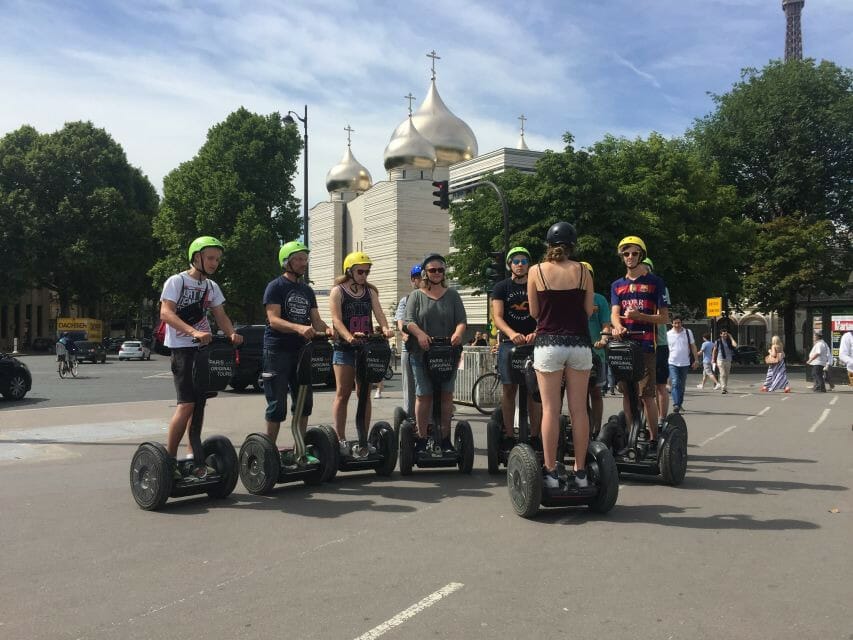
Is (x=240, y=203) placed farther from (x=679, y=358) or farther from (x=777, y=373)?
(x=679, y=358)

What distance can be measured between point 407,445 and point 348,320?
1.24m

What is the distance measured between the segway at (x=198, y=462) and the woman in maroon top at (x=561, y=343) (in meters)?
2.34

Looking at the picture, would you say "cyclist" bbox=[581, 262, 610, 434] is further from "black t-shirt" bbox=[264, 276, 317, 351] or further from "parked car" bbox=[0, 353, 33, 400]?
"parked car" bbox=[0, 353, 33, 400]

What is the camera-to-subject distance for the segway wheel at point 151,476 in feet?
19.2

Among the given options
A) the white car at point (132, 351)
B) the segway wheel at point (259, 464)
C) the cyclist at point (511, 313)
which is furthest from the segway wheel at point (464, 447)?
the white car at point (132, 351)

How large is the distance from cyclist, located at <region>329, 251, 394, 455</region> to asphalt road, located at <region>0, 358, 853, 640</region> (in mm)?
699

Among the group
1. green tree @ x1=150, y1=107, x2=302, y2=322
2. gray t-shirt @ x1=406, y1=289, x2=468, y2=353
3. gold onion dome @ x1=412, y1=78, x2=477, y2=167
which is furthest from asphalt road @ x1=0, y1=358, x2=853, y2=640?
gold onion dome @ x1=412, y1=78, x2=477, y2=167

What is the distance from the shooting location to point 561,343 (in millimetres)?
5562

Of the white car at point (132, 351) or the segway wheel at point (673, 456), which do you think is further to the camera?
the white car at point (132, 351)

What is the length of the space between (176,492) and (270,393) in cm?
110

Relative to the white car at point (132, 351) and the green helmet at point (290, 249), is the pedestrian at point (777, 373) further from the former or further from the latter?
the white car at point (132, 351)

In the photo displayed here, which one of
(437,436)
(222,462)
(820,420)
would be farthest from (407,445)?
(820,420)

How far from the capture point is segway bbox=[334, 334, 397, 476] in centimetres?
707

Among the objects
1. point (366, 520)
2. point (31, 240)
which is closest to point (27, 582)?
point (366, 520)
